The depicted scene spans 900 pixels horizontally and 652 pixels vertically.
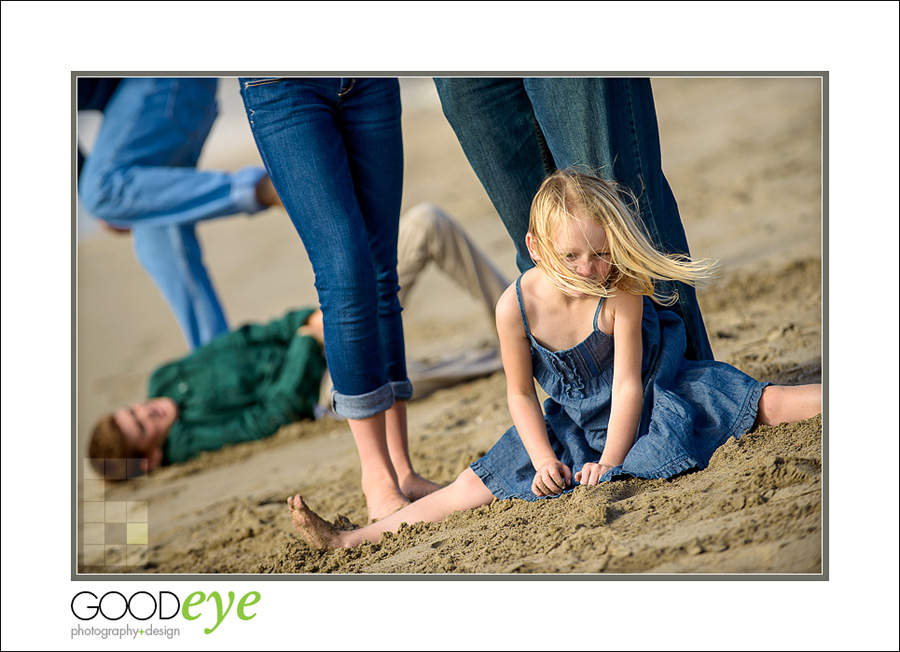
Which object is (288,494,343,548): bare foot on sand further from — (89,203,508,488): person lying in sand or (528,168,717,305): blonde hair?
(89,203,508,488): person lying in sand

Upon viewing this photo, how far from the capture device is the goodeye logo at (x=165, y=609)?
1927 mm

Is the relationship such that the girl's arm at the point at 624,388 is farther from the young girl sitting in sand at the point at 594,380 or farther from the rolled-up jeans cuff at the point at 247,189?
the rolled-up jeans cuff at the point at 247,189

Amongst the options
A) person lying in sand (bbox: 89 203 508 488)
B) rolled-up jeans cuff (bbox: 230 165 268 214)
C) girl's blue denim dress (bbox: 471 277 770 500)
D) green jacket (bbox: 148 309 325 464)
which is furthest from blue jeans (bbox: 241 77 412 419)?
green jacket (bbox: 148 309 325 464)

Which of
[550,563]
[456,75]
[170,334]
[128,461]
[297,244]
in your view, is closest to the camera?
[550,563]

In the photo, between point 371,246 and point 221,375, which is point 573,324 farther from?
point 221,375

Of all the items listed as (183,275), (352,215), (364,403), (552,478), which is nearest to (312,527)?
(364,403)

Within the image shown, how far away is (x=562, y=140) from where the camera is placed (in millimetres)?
Answer: 1962

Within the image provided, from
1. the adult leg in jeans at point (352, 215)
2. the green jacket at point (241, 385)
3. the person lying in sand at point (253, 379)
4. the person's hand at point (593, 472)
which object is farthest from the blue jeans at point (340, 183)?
the green jacket at point (241, 385)

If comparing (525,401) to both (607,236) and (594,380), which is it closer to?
(594,380)

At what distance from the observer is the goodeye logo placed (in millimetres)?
1927

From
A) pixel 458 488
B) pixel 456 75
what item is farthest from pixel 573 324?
pixel 456 75

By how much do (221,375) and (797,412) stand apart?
7.77ft

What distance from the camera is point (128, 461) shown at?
3.29m

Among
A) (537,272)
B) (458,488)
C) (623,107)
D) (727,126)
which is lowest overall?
(458,488)
